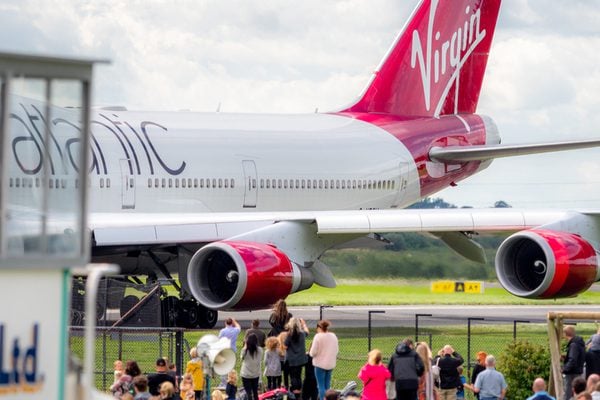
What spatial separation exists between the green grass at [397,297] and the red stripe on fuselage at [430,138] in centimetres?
625

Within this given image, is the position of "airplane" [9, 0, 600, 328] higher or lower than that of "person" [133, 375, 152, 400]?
higher

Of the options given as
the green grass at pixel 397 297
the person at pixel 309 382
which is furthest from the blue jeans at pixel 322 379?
the green grass at pixel 397 297

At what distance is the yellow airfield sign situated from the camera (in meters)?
45.4

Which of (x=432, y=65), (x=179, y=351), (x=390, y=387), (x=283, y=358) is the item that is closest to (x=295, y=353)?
(x=283, y=358)

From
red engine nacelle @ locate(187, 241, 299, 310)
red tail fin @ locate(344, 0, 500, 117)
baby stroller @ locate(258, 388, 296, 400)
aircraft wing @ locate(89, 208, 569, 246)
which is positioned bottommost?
baby stroller @ locate(258, 388, 296, 400)

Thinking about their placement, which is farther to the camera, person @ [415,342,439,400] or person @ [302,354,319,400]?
person @ [302,354,319,400]

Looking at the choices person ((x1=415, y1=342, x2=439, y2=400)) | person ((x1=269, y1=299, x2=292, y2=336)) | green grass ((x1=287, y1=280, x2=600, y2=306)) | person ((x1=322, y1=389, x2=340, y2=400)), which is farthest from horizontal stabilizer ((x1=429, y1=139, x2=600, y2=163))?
person ((x1=322, y1=389, x2=340, y2=400))

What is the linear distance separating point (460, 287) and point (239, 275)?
24376mm

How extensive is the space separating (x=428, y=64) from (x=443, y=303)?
944 cm

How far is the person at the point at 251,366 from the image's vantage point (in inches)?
717

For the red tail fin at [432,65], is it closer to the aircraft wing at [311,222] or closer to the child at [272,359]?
the aircraft wing at [311,222]

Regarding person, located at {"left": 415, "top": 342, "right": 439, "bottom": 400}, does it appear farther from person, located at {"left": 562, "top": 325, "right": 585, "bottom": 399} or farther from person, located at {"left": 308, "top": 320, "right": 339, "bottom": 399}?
person, located at {"left": 562, "top": 325, "right": 585, "bottom": 399}

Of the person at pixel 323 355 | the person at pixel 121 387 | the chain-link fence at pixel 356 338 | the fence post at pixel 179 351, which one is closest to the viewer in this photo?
the person at pixel 121 387

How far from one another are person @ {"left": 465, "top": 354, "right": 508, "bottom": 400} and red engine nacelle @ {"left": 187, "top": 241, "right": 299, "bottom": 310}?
6317 mm
